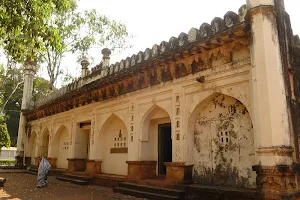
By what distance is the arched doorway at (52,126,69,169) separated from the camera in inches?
575

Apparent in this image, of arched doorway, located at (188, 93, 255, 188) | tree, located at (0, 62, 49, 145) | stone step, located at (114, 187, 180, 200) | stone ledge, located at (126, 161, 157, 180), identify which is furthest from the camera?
tree, located at (0, 62, 49, 145)

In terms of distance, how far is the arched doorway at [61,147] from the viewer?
1461 centimetres

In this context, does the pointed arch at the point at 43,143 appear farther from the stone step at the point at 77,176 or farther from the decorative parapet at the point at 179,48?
the decorative parapet at the point at 179,48

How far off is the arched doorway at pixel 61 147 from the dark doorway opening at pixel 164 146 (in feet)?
23.3

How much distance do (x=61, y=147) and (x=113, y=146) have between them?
540 centimetres

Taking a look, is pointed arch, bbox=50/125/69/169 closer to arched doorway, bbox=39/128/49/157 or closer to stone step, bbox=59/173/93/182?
stone step, bbox=59/173/93/182

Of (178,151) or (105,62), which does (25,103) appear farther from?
(178,151)

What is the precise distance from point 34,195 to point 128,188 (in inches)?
117

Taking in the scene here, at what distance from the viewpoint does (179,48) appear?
7879 mm

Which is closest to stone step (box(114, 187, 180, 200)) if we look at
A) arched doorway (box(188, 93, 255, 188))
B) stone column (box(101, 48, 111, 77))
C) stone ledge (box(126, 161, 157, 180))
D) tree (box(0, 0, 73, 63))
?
stone ledge (box(126, 161, 157, 180))

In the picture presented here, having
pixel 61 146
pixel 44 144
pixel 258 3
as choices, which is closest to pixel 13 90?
pixel 44 144

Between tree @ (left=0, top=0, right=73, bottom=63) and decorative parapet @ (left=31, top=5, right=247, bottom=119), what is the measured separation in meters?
3.00

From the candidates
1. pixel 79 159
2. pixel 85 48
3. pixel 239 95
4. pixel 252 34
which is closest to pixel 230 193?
pixel 239 95

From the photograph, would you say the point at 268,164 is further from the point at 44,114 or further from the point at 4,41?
the point at 44,114
